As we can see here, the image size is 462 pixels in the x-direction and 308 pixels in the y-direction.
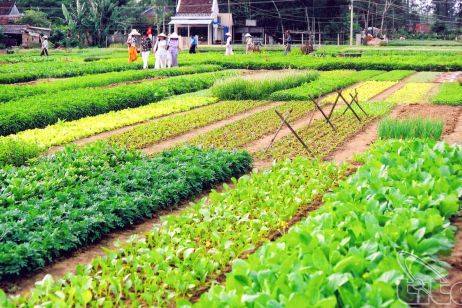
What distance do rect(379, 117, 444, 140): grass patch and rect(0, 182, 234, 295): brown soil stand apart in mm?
4963

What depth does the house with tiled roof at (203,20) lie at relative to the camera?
57.7m

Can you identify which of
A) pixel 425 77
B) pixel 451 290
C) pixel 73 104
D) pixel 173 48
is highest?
pixel 173 48

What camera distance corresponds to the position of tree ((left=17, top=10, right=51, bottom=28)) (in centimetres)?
5431

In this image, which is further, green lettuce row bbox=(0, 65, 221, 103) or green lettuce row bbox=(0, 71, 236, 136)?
green lettuce row bbox=(0, 65, 221, 103)

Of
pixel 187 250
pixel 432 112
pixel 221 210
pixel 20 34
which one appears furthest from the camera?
pixel 20 34

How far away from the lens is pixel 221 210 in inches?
296

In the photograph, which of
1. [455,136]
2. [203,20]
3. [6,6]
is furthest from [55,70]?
[6,6]

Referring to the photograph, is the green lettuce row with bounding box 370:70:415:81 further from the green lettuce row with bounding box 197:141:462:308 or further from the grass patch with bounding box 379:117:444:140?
the green lettuce row with bounding box 197:141:462:308

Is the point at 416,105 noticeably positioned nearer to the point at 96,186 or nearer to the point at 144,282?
the point at 96,186

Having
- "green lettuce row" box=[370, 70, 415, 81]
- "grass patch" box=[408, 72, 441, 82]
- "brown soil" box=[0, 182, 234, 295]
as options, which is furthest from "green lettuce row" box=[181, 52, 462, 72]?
"brown soil" box=[0, 182, 234, 295]

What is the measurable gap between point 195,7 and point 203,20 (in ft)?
6.39

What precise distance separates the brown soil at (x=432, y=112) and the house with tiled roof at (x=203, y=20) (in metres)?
40.8

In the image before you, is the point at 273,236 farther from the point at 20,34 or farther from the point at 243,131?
the point at 20,34

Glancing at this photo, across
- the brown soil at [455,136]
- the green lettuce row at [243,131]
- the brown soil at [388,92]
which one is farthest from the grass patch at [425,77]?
the brown soil at [455,136]
